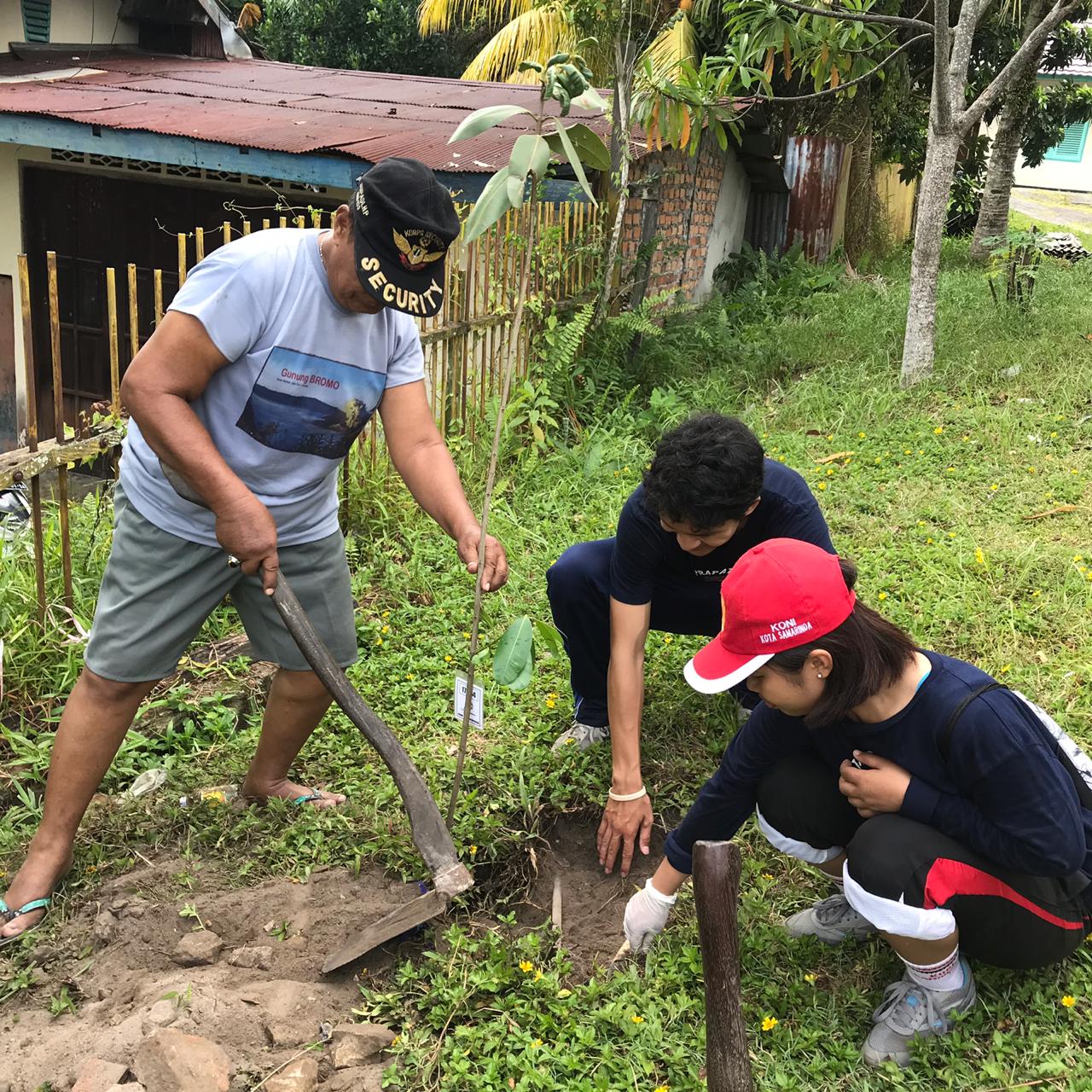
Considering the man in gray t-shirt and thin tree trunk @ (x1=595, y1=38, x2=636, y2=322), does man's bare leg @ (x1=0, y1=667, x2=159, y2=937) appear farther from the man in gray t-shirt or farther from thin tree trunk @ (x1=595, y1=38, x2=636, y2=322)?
→ thin tree trunk @ (x1=595, y1=38, x2=636, y2=322)

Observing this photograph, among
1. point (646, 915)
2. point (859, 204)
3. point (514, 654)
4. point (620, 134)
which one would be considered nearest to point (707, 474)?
point (514, 654)

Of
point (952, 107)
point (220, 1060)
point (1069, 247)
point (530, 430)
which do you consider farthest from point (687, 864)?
point (1069, 247)

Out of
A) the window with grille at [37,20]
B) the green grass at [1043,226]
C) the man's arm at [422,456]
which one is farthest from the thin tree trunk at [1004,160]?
the man's arm at [422,456]

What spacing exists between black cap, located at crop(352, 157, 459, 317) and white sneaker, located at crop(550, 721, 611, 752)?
1.43m

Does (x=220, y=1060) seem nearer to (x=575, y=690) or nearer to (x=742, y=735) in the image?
(x=742, y=735)

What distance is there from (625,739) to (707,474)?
72 centimetres

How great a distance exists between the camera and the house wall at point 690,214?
26.2 feet

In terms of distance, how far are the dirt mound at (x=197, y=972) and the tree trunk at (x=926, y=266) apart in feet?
16.5

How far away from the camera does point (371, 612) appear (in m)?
4.15

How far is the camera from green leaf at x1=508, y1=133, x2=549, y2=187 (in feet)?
7.70

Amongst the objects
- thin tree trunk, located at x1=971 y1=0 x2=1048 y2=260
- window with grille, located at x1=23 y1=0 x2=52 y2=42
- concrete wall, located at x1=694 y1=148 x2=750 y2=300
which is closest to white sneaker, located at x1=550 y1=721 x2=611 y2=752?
concrete wall, located at x1=694 y1=148 x2=750 y2=300

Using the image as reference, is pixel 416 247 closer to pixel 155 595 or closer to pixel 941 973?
pixel 155 595

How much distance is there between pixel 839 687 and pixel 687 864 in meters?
0.59

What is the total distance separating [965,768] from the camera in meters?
2.07
